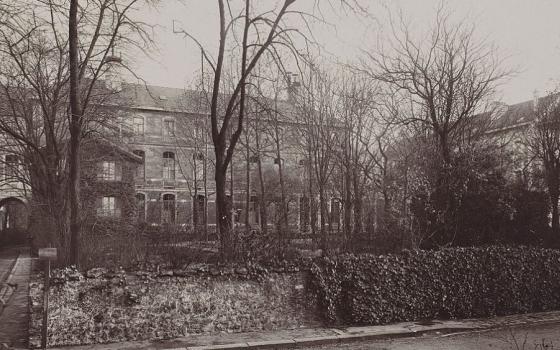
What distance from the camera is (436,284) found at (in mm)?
12359

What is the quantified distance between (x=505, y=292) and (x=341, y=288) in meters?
4.79

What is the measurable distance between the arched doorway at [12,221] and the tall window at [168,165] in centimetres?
1265

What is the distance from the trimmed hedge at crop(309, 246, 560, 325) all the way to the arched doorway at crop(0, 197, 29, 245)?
109 ft

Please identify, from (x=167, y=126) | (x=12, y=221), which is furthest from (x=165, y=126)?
(x=12, y=221)

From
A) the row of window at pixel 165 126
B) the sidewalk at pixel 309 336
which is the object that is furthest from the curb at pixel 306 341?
the row of window at pixel 165 126

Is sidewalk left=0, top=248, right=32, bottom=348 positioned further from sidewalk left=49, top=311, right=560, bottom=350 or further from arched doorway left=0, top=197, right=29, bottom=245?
arched doorway left=0, top=197, right=29, bottom=245

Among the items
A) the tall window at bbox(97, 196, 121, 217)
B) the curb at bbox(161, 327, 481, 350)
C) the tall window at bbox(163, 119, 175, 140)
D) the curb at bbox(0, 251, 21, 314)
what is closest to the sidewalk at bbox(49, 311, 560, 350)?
the curb at bbox(161, 327, 481, 350)

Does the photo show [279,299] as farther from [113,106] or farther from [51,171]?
[113,106]

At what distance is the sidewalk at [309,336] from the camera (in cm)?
942

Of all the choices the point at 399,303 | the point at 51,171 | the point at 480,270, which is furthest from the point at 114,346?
the point at 51,171

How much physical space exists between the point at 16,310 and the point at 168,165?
36794mm

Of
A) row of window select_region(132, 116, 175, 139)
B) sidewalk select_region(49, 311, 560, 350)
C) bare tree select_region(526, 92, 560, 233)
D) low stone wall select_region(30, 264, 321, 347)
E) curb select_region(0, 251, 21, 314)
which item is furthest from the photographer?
row of window select_region(132, 116, 175, 139)

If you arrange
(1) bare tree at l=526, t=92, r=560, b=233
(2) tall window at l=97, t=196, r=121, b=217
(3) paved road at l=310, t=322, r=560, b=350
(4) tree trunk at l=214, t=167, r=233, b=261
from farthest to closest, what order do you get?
(2) tall window at l=97, t=196, r=121, b=217, (1) bare tree at l=526, t=92, r=560, b=233, (4) tree trunk at l=214, t=167, r=233, b=261, (3) paved road at l=310, t=322, r=560, b=350

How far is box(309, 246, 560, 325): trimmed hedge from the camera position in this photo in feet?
37.7
